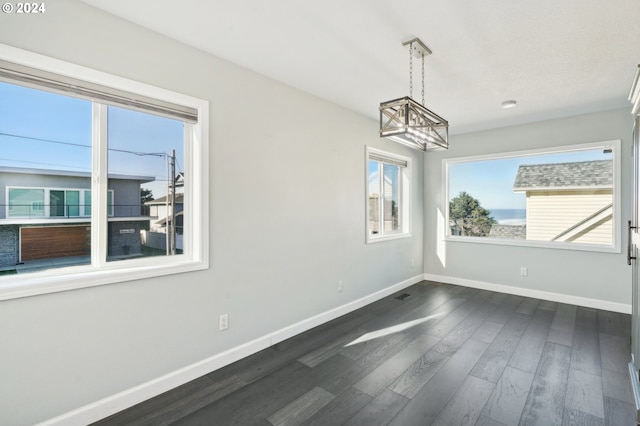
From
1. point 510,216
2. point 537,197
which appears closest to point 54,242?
point 510,216

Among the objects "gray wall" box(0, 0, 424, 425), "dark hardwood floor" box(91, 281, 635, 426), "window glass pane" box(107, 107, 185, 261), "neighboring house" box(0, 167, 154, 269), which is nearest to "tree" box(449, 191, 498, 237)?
"dark hardwood floor" box(91, 281, 635, 426)

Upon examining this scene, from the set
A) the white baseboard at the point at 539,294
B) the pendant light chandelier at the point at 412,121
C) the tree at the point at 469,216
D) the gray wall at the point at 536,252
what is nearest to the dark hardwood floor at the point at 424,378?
the white baseboard at the point at 539,294

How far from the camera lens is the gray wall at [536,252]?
12.3 feet

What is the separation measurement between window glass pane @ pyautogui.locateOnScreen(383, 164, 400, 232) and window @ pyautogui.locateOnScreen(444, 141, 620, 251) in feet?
3.02

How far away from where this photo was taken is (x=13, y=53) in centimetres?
161

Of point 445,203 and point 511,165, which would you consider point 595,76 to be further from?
point 445,203

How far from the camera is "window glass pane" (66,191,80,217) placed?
1.93 meters

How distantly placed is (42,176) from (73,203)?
220 millimetres

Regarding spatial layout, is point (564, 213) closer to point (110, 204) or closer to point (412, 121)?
point (412, 121)

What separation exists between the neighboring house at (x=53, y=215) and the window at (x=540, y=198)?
4747 millimetres

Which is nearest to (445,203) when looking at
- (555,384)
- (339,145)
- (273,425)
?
(339,145)

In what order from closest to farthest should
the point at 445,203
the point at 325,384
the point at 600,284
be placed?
the point at 325,384
the point at 600,284
the point at 445,203

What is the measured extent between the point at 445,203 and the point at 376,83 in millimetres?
2953

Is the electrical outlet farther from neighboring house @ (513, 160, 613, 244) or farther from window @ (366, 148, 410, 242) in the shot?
neighboring house @ (513, 160, 613, 244)
